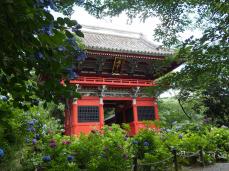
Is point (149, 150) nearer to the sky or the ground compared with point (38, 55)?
nearer to the ground

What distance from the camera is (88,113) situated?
52.4 ft

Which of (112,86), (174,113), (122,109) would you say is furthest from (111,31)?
(174,113)

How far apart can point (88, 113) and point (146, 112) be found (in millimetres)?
3772

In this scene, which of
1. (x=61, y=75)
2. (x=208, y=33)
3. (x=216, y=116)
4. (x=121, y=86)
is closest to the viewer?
(x=61, y=75)

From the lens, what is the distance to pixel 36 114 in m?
5.23

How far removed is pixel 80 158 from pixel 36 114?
1.19 m

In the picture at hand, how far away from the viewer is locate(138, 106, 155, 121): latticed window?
56.5ft

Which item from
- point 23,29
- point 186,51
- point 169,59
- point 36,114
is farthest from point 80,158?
point 23,29

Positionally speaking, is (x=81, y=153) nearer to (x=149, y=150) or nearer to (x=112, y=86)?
(x=149, y=150)

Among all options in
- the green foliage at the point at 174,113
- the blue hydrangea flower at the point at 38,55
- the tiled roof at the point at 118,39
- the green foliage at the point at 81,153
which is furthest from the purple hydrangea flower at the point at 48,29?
the green foliage at the point at 174,113

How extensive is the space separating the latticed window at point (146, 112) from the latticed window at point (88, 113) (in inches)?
110

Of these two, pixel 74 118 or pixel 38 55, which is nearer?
pixel 38 55

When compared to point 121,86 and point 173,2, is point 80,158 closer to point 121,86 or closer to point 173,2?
point 173,2

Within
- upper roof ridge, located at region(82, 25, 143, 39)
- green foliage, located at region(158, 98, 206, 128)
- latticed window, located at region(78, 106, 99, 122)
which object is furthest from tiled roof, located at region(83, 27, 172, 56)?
latticed window, located at region(78, 106, 99, 122)
